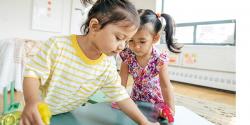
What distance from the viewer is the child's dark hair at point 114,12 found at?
58cm

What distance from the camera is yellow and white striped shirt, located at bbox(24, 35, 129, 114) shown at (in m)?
0.56

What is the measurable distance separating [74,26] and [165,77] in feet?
11.7

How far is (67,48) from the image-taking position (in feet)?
1.94

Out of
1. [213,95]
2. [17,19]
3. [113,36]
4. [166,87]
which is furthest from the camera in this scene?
[17,19]

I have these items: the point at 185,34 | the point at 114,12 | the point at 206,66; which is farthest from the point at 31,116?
the point at 185,34

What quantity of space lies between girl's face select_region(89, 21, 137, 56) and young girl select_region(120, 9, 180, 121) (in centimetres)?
29

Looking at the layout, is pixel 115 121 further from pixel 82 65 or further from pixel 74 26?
pixel 74 26

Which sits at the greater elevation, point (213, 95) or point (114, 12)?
point (114, 12)

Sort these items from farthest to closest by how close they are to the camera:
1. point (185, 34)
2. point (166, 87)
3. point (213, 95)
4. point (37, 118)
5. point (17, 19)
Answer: point (185, 34)
point (17, 19)
point (213, 95)
point (166, 87)
point (37, 118)

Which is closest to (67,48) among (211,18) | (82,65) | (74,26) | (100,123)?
(82,65)

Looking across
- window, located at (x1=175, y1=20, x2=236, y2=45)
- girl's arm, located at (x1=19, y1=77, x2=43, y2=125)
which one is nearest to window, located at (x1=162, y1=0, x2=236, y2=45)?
window, located at (x1=175, y1=20, x2=236, y2=45)

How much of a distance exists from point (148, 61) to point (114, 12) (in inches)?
18.5

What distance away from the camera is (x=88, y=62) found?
606mm

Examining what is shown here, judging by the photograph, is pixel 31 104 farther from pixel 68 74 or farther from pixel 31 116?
pixel 68 74
